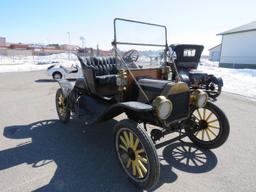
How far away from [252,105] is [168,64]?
146 inches

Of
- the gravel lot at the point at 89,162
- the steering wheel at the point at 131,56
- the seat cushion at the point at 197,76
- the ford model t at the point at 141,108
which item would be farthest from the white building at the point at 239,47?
the steering wheel at the point at 131,56

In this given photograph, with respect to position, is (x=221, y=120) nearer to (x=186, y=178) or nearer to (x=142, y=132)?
(x=186, y=178)

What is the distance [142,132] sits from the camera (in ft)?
7.28

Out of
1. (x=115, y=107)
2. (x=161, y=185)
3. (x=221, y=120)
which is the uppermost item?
(x=115, y=107)

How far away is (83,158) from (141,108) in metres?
1.32

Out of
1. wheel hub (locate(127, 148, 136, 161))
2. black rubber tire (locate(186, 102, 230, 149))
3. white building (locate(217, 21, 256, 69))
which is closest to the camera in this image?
wheel hub (locate(127, 148, 136, 161))

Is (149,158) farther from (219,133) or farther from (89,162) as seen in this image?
(219,133)

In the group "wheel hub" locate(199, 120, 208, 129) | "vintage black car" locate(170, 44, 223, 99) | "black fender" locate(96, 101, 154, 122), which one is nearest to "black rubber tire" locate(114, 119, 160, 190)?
"black fender" locate(96, 101, 154, 122)

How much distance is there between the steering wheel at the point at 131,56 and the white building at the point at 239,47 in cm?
1805

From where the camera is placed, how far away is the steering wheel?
10.6 ft

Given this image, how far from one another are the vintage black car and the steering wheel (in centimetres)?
366

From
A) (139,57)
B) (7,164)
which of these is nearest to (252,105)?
(139,57)

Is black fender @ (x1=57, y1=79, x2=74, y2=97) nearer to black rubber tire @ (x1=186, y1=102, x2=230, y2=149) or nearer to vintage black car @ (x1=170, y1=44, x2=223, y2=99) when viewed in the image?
black rubber tire @ (x1=186, y1=102, x2=230, y2=149)

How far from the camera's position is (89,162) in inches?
113
